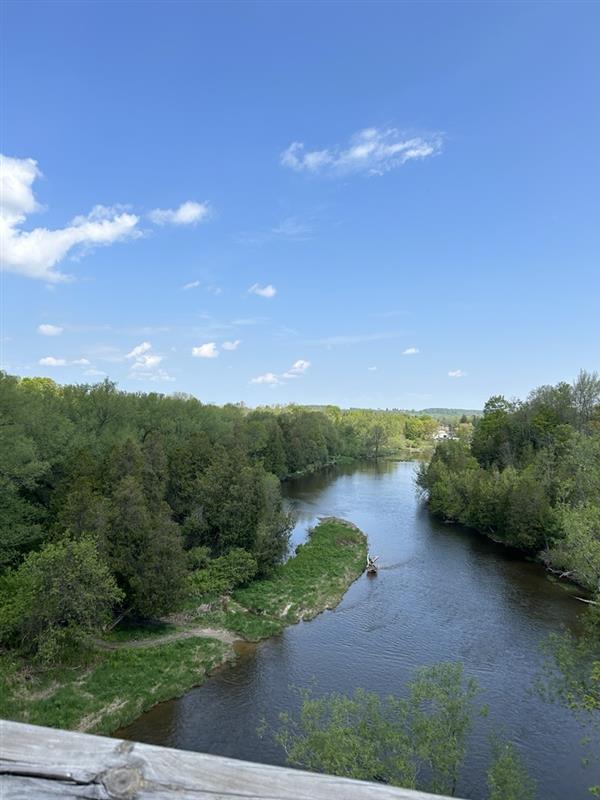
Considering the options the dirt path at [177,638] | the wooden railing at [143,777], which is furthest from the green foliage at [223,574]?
the wooden railing at [143,777]

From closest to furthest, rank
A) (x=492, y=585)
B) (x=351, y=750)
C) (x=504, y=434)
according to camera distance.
Answer: (x=351, y=750), (x=492, y=585), (x=504, y=434)

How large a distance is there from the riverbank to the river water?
0.74 meters

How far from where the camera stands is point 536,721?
1739cm

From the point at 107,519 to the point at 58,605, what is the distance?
211 inches

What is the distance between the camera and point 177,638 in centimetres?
2306

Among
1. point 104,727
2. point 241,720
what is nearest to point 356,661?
point 241,720

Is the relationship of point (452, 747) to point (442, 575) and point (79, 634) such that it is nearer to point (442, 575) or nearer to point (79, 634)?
point (79, 634)

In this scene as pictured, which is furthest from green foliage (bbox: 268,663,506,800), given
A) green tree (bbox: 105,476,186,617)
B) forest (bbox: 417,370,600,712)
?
green tree (bbox: 105,476,186,617)

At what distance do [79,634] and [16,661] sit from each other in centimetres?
250

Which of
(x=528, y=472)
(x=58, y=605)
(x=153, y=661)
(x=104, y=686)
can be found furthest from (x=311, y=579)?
(x=528, y=472)

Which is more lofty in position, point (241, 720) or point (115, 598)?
point (115, 598)

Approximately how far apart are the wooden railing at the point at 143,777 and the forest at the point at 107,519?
19666mm

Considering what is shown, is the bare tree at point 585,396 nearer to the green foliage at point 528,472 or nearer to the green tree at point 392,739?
the green foliage at point 528,472

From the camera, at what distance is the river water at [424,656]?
15.9 metres
